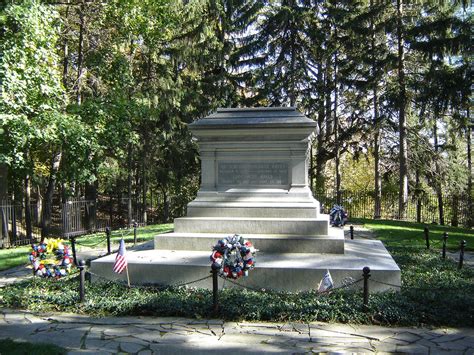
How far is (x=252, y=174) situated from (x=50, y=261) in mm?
4417

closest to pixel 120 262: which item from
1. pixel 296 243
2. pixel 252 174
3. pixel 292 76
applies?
pixel 296 243

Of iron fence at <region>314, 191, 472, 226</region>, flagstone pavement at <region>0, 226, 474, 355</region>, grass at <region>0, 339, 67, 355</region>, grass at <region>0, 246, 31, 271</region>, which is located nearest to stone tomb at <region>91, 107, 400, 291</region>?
flagstone pavement at <region>0, 226, 474, 355</region>

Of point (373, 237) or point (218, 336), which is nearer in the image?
point (218, 336)

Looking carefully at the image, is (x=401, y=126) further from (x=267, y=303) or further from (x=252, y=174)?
(x=267, y=303)

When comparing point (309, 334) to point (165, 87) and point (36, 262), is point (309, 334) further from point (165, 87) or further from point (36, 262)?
point (165, 87)

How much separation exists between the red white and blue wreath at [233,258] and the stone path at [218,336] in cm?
93

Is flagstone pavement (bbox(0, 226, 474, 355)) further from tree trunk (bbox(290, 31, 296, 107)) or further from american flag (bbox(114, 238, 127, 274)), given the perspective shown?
tree trunk (bbox(290, 31, 296, 107))

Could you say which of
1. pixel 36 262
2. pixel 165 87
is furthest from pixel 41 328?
pixel 165 87

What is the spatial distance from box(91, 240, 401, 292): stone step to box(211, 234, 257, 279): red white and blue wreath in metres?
0.44

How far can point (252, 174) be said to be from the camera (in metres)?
9.48

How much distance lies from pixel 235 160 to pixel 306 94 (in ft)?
67.7

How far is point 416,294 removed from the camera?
22.0 ft

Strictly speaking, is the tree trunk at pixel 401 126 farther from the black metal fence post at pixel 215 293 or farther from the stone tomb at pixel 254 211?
the black metal fence post at pixel 215 293

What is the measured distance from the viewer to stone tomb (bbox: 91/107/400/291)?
7.79m
